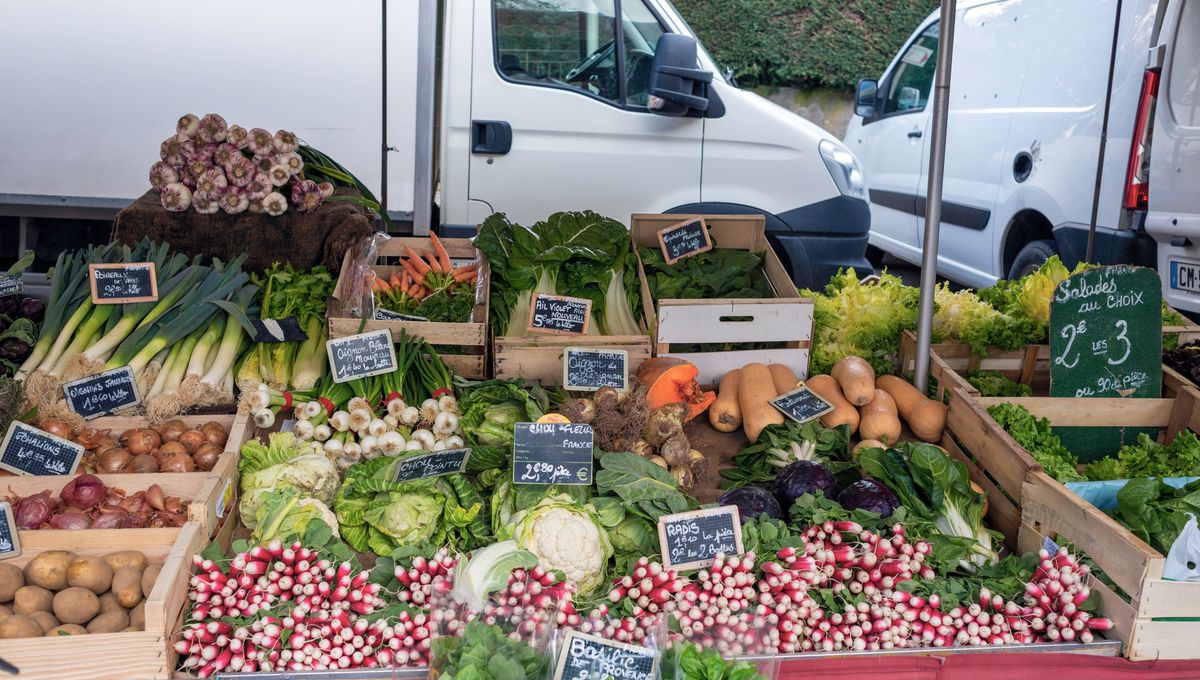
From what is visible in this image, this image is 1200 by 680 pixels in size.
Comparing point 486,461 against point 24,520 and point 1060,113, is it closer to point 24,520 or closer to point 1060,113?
point 24,520

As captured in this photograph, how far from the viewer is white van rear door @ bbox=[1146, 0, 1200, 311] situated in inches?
185

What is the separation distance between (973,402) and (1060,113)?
373cm

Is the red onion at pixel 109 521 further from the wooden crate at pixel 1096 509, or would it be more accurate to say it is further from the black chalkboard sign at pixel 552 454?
the wooden crate at pixel 1096 509

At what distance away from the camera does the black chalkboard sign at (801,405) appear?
10.0 ft

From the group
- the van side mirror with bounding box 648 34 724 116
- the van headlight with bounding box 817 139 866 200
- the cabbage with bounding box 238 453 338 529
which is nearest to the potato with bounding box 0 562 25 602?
the cabbage with bounding box 238 453 338 529

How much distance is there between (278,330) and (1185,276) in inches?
182

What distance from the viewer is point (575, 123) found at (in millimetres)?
5184

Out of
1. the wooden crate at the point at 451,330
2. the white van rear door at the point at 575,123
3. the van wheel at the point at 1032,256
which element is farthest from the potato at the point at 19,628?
the van wheel at the point at 1032,256

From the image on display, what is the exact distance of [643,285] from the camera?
362cm

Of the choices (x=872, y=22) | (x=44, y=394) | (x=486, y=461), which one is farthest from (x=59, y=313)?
(x=872, y=22)

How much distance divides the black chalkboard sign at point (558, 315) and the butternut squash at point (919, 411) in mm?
1173

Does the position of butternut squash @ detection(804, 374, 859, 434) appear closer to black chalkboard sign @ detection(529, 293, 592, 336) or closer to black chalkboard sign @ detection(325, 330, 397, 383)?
→ black chalkboard sign @ detection(529, 293, 592, 336)

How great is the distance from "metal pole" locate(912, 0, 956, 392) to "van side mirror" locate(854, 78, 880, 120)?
536 centimetres

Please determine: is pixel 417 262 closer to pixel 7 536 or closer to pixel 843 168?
pixel 7 536
